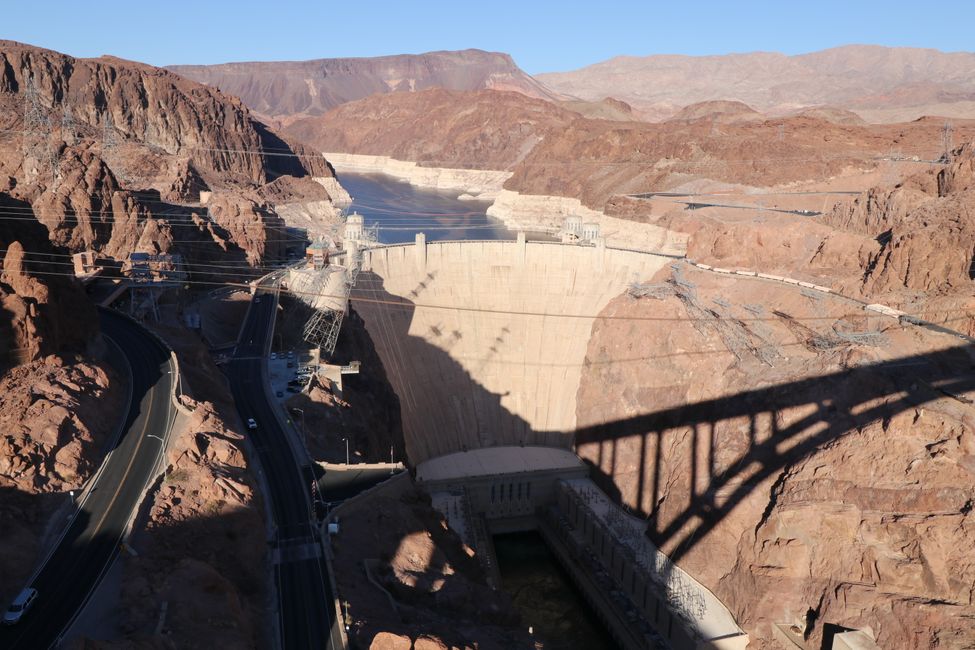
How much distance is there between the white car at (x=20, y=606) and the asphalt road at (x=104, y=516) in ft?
0.62

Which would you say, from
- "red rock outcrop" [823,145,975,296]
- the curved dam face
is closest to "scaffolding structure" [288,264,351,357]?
the curved dam face

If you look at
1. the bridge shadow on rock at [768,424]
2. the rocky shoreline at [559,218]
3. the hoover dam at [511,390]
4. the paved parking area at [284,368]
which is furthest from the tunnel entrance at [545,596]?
the rocky shoreline at [559,218]

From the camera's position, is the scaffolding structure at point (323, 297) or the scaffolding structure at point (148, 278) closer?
the scaffolding structure at point (148, 278)

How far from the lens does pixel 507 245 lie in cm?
7125

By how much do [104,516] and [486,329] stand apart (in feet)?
148

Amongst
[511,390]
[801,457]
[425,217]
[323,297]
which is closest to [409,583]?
[801,457]

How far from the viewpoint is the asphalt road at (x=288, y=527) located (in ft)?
79.4

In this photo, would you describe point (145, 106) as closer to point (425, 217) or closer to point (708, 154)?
point (425, 217)

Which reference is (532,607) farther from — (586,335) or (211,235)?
(211,235)

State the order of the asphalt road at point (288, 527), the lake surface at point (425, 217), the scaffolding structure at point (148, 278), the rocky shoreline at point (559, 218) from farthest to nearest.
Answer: the lake surface at point (425, 217), the rocky shoreline at point (559, 218), the scaffolding structure at point (148, 278), the asphalt road at point (288, 527)

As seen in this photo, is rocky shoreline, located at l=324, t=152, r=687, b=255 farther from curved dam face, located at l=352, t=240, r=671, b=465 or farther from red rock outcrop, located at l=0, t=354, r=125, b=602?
red rock outcrop, located at l=0, t=354, r=125, b=602

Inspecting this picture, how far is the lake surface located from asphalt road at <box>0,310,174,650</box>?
244 feet

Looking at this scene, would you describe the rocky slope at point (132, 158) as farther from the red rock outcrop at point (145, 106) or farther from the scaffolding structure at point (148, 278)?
the scaffolding structure at point (148, 278)

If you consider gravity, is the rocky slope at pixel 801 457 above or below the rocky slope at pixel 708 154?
below
